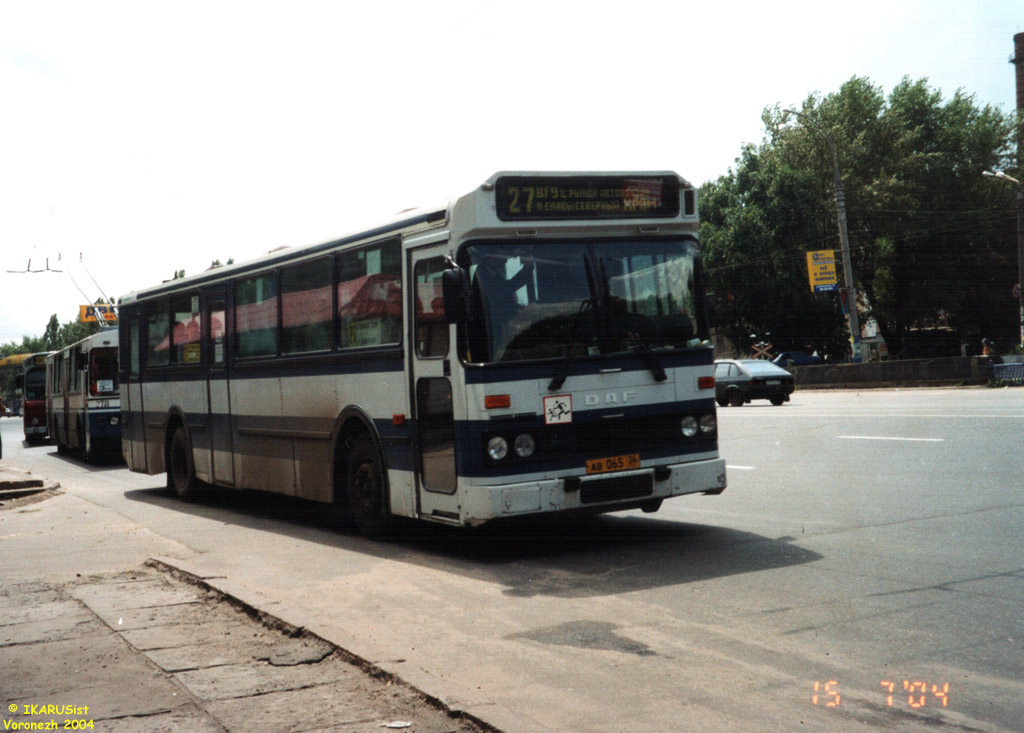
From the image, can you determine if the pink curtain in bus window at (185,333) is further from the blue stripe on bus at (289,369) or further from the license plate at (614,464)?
the license plate at (614,464)

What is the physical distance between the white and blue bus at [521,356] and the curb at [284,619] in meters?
1.86

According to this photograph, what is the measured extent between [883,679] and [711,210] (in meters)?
55.2

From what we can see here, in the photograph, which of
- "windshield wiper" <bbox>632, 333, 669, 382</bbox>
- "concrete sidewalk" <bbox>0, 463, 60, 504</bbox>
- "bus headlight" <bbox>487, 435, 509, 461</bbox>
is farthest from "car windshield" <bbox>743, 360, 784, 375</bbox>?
"bus headlight" <bbox>487, 435, 509, 461</bbox>

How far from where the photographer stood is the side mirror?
8016 mm

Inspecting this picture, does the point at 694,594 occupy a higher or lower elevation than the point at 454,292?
lower

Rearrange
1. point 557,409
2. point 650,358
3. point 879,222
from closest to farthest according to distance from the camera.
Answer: point 557,409, point 650,358, point 879,222

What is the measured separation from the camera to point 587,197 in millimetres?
8688

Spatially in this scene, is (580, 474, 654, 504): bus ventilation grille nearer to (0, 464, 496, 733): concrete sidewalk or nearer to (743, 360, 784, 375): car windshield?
(0, 464, 496, 733): concrete sidewalk

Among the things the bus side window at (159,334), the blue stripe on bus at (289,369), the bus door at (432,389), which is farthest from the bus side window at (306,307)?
the bus side window at (159,334)

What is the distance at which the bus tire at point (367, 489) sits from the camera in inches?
384

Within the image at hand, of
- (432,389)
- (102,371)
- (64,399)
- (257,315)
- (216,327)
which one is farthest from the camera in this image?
(64,399)

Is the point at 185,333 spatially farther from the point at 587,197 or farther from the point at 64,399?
the point at 64,399

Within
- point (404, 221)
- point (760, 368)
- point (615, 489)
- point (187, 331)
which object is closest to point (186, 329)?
point (187, 331)

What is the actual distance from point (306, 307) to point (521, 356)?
3.52 meters
